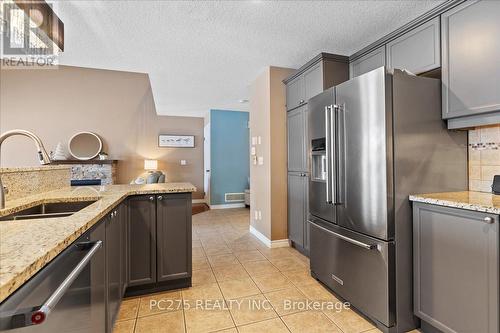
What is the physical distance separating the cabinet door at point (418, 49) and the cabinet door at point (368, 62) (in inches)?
4.1

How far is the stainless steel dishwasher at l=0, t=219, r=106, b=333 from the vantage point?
0.60 metres

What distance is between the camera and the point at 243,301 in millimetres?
2158

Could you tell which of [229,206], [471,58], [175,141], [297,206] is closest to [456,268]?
[471,58]

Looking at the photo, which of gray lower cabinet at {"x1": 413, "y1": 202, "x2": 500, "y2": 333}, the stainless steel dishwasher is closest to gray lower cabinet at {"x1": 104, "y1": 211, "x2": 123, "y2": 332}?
the stainless steel dishwasher

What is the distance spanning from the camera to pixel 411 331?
1750 mm

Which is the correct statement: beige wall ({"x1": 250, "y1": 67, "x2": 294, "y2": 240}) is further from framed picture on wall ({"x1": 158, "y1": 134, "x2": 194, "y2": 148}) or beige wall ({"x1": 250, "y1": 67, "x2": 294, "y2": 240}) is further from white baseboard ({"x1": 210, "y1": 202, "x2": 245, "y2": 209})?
framed picture on wall ({"x1": 158, "y1": 134, "x2": 194, "y2": 148})

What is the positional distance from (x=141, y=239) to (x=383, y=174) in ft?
6.45

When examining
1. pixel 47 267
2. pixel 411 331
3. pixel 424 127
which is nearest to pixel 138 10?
pixel 47 267

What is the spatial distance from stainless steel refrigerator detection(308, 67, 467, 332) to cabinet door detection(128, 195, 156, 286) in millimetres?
1553

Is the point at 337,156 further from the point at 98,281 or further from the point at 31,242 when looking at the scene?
the point at 31,242

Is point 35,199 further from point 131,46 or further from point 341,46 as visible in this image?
point 341,46

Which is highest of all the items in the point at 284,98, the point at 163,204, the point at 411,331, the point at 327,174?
the point at 284,98

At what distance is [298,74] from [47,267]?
3.09 meters

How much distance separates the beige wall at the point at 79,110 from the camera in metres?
5.18
